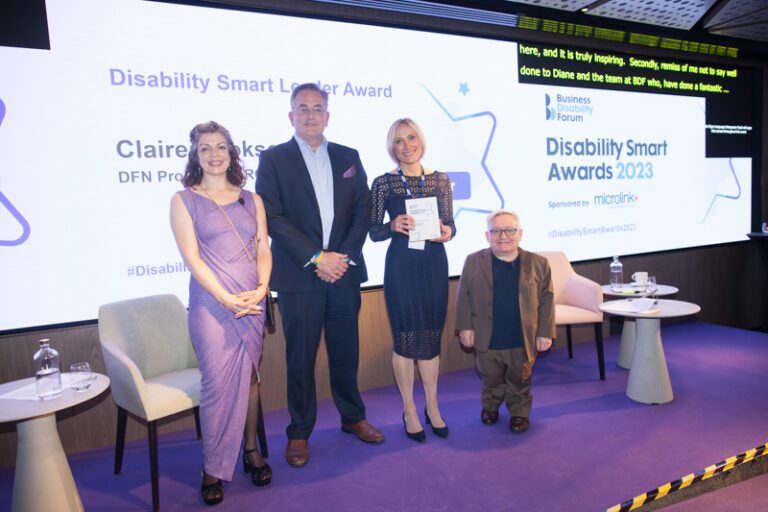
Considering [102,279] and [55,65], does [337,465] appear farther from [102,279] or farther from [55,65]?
[55,65]

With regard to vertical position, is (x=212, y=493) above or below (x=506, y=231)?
below

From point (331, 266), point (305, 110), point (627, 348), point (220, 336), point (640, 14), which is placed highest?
point (640, 14)

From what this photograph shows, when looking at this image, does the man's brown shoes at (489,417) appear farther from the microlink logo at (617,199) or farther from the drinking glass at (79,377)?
the microlink logo at (617,199)

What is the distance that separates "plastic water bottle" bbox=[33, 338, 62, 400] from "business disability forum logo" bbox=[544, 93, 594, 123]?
4228 mm

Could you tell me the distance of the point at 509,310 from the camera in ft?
10.3

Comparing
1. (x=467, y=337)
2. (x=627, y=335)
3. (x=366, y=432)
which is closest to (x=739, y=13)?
(x=627, y=335)

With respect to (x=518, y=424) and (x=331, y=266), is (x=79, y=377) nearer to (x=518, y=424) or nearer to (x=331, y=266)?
(x=331, y=266)

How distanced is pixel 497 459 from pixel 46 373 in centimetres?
225

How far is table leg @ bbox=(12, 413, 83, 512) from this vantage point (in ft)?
Answer: 7.11

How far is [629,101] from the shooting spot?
525 centimetres

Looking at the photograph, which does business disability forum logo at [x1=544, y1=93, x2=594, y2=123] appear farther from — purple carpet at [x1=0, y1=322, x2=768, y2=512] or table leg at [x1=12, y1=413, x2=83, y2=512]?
table leg at [x1=12, y1=413, x2=83, y2=512]

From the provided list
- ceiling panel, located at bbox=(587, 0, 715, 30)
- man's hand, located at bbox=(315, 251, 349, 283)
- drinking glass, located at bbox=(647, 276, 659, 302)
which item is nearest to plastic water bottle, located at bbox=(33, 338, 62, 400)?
man's hand, located at bbox=(315, 251, 349, 283)

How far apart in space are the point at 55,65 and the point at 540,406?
365 cm

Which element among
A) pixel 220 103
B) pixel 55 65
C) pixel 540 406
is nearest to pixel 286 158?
pixel 220 103
